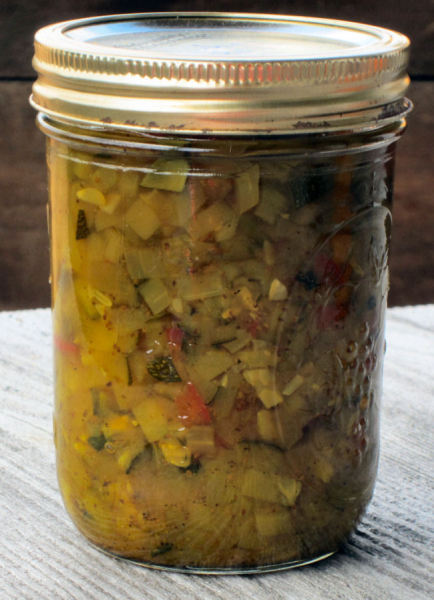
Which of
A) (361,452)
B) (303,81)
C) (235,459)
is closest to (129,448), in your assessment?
(235,459)

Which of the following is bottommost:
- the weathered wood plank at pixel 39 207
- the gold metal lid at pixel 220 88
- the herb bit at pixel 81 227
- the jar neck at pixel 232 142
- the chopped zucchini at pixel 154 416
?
the weathered wood plank at pixel 39 207

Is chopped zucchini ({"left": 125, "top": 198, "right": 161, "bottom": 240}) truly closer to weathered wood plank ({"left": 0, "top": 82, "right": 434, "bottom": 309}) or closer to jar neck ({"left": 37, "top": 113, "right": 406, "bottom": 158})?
jar neck ({"left": 37, "top": 113, "right": 406, "bottom": 158})

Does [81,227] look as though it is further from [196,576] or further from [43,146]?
[43,146]

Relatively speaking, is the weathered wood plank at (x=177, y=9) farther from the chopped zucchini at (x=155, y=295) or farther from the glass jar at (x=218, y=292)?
the chopped zucchini at (x=155, y=295)

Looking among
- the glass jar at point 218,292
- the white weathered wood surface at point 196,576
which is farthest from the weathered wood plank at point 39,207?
the glass jar at point 218,292

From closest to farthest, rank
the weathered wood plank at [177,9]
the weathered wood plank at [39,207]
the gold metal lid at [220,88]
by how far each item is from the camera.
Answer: the gold metal lid at [220,88], the weathered wood plank at [177,9], the weathered wood plank at [39,207]

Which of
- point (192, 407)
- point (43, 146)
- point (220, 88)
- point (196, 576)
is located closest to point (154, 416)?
point (192, 407)
